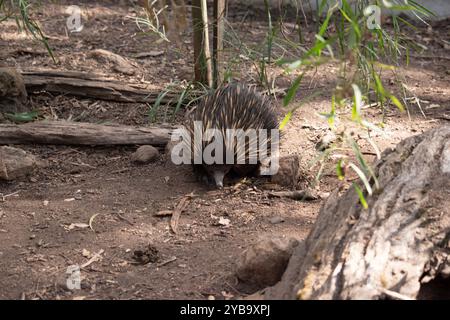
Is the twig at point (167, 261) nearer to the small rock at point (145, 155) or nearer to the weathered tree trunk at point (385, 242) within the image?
the weathered tree trunk at point (385, 242)

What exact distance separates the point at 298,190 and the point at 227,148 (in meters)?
0.50

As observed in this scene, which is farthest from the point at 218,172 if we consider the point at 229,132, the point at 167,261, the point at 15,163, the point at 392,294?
the point at 392,294

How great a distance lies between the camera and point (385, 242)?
237cm

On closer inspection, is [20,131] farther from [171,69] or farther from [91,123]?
[171,69]

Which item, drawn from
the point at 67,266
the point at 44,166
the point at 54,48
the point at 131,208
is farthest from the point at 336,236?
the point at 54,48

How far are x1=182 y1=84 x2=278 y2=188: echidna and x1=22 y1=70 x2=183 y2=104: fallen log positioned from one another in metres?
0.88

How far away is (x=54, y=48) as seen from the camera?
5.78 m

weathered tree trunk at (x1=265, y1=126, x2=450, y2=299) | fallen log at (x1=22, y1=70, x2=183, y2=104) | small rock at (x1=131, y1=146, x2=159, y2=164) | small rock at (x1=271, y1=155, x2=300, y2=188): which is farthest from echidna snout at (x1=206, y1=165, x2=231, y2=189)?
weathered tree trunk at (x1=265, y1=126, x2=450, y2=299)

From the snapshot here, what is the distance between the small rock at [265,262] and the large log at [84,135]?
175 cm

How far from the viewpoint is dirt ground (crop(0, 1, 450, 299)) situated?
117 inches

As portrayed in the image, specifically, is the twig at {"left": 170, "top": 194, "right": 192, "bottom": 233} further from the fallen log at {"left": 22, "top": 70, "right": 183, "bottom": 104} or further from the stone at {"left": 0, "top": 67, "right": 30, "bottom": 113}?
the stone at {"left": 0, "top": 67, "right": 30, "bottom": 113}

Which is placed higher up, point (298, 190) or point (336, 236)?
point (336, 236)

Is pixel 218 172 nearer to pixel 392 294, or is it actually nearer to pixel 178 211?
pixel 178 211

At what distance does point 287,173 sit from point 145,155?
0.94m
